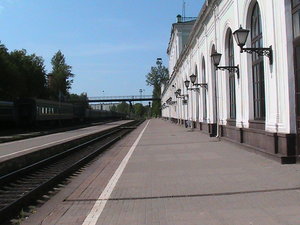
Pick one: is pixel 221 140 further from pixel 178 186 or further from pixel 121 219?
pixel 121 219

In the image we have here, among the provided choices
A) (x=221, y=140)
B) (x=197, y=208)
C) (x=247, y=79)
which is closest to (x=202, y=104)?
(x=221, y=140)

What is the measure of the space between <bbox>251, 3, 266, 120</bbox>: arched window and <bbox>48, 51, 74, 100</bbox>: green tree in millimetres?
83287

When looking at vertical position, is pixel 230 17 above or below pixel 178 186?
above

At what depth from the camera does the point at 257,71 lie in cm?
1527

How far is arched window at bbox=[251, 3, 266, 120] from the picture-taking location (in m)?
14.7

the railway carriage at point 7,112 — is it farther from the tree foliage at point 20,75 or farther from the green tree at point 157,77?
the green tree at point 157,77

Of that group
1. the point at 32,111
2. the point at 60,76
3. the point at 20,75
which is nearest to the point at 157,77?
the point at 60,76

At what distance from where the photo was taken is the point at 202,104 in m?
29.5

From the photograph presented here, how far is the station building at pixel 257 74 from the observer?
38.0 ft

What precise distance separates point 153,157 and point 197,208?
839 centimetres

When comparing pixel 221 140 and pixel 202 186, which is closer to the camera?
pixel 202 186

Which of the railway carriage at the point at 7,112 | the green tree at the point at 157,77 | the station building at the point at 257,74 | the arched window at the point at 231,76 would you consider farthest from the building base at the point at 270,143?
the green tree at the point at 157,77

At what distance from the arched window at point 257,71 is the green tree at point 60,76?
83287 millimetres

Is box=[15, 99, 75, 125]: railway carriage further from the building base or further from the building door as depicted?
the building door
